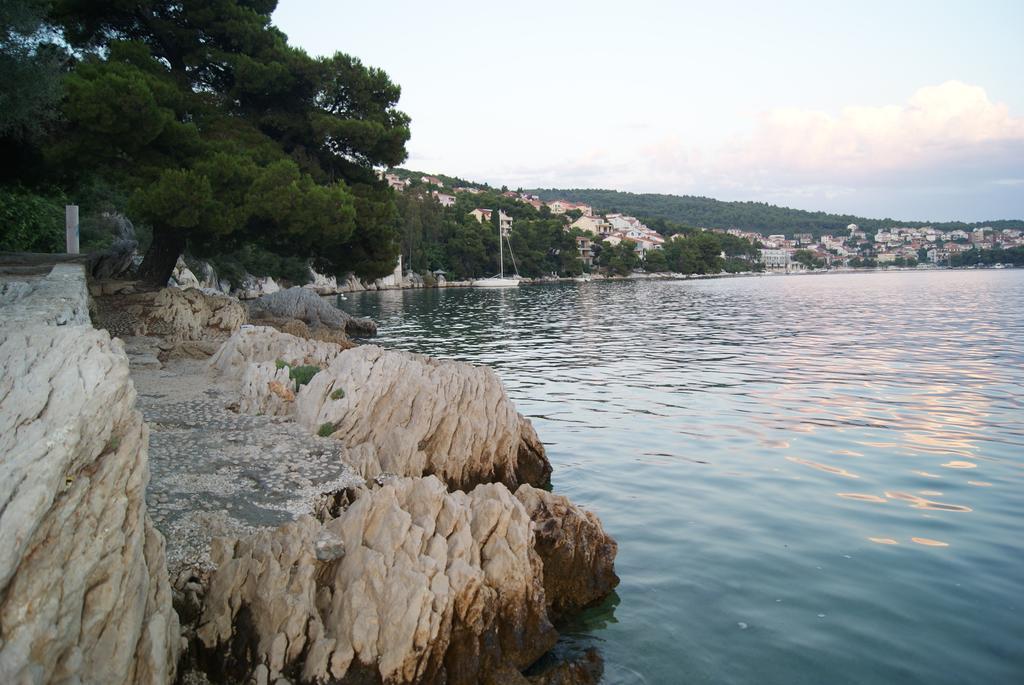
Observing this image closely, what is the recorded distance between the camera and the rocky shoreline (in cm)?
376

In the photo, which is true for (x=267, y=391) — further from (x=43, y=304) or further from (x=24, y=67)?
(x=24, y=67)

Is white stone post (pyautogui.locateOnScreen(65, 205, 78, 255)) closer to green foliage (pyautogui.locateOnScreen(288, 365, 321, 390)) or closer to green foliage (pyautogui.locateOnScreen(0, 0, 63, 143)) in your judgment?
green foliage (pyautogui.locateOnScreen(0, 0, 63, 143))

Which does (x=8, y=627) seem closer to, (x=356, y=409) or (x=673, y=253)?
(x=356, y=409)

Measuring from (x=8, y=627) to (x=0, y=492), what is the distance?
56cm

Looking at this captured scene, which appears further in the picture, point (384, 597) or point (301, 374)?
point (301, 374)

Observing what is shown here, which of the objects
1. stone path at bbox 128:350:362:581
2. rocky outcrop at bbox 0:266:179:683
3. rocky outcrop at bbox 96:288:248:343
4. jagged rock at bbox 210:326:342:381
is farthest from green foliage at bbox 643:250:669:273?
rocky outcrop at bbox 0:266:179:683

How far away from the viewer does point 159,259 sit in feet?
71.6

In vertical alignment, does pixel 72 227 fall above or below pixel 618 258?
below

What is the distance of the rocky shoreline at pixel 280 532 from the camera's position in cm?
376

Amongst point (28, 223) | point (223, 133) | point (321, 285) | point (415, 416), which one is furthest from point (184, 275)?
point (415, 416)

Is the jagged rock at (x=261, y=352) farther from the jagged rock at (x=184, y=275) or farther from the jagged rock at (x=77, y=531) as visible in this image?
the jagged rock at (x=184, y=275)

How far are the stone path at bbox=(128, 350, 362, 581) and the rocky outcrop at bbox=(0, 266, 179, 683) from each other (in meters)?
1.41

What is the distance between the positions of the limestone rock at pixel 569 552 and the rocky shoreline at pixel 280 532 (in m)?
0.02

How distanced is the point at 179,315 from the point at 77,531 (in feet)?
55.1
